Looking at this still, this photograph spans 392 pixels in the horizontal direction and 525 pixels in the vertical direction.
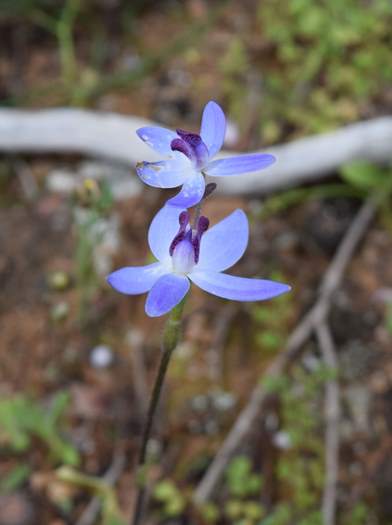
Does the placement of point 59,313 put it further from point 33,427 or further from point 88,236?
point 33,427

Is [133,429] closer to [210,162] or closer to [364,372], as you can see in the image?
[364,372]

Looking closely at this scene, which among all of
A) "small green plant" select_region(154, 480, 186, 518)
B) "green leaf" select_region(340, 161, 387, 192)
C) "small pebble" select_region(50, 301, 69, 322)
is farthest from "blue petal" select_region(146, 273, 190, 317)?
"green leaf" select_region(340, 161, 387, 192)

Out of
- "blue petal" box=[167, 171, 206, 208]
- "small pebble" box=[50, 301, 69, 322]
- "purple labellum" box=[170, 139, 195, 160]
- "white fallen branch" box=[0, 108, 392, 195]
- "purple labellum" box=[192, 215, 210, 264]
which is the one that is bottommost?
"purple labellum" box=[192, 215, 210, 264]

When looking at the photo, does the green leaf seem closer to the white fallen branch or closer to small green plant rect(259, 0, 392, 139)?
the white fallen branch

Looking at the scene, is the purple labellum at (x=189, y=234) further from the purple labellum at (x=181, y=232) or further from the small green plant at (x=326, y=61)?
the small green plant at (x=326, y=61)

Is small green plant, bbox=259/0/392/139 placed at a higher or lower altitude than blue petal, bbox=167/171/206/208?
higher
